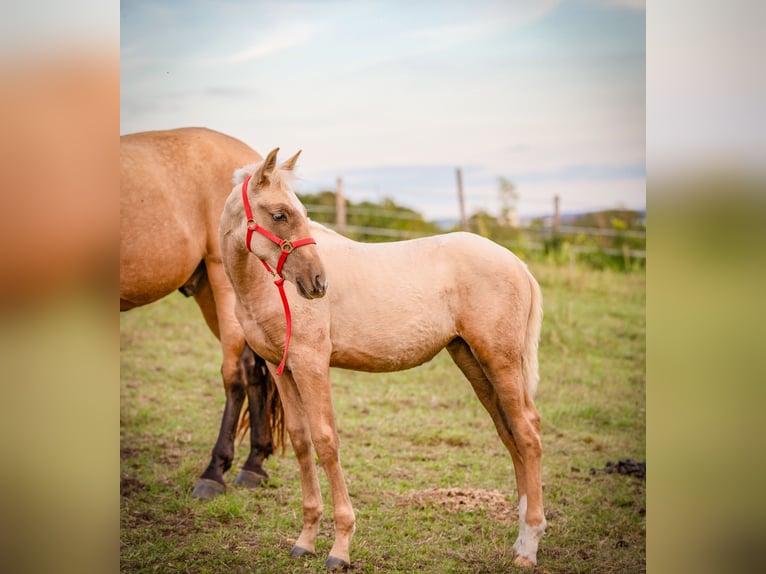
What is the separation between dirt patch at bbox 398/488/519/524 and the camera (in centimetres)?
420

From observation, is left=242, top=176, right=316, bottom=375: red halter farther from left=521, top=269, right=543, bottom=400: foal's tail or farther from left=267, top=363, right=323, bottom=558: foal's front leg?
left=521, top=269, right=543, bottom=400: foal's tail

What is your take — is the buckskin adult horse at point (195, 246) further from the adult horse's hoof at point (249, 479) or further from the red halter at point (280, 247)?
the red halter at point (280, 247)

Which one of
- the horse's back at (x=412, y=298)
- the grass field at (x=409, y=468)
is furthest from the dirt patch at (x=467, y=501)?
the horse's back at (x=412, y=298)

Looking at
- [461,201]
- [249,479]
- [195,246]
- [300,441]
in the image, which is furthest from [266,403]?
[461,201]

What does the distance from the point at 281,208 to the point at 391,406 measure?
11.3ft

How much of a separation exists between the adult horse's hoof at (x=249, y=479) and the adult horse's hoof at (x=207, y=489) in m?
0.13

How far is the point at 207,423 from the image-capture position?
5.89m

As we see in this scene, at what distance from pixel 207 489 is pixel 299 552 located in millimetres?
Result: 1218

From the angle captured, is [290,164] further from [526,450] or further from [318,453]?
Answer: [526,450]

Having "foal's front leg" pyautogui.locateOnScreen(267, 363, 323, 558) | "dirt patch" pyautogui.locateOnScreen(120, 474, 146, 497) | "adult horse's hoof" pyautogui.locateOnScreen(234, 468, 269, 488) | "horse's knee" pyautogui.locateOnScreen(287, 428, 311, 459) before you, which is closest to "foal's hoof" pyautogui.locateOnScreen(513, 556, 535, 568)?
"foal's front leg" pyautogui.locateOnScreen(267, 363, 323, 558)

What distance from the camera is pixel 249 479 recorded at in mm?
4660

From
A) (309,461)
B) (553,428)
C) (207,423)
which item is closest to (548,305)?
(553,428)
